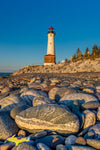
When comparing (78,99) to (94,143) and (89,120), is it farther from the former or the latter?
(94,143)

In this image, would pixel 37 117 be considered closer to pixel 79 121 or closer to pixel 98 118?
pixel 79 121

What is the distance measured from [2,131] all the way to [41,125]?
741mm

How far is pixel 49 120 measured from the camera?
8.24 ft

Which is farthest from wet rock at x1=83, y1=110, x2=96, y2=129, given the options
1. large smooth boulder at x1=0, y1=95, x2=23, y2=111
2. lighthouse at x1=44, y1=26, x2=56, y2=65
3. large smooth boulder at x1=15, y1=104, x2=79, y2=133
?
lighthouse at x1=44, y1=26, x2=56, y2=65

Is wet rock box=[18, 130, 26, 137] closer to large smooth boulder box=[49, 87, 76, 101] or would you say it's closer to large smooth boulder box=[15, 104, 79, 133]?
large smooth boulder box=[15, 104, 79, 133]

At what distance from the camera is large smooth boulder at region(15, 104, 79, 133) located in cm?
246

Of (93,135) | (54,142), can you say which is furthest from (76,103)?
(54,142)

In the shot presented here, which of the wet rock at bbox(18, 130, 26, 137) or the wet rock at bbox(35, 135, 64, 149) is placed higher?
the wet rock at bbox(35, 135, 64, 149)

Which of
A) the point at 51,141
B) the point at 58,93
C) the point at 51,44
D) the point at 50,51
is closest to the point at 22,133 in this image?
the point at 51,141

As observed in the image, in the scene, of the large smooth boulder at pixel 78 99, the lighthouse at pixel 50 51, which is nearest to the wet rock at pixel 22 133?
the large smooth boulder at pixel 78 99

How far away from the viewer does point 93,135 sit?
2250mm

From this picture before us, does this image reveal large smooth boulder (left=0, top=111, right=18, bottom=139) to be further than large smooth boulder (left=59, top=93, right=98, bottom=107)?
No

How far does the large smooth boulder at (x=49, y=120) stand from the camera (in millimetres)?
2457

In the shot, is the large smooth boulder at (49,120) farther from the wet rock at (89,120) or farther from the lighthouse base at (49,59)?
the lighthouse base at (49,59)
